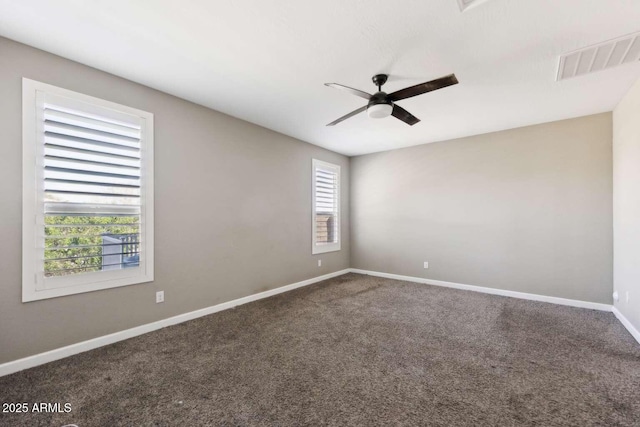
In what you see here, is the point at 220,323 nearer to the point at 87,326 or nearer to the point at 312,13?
the point at 87,326

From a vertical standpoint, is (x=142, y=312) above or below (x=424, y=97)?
below

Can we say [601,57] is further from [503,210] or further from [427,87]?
[503,210]

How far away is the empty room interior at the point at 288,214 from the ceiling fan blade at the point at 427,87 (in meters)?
0.03

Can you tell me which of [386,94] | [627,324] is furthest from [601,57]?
[627,324]

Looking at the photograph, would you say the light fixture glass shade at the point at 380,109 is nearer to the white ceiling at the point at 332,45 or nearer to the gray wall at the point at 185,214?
the white ceiling at the point at 332,45

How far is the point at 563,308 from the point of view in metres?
3.60

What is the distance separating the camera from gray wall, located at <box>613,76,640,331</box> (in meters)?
2.71

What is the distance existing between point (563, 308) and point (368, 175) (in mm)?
3699

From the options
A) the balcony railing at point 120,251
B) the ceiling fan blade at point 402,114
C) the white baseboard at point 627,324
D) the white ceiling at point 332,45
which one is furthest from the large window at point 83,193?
the white baseboard at point 627,324

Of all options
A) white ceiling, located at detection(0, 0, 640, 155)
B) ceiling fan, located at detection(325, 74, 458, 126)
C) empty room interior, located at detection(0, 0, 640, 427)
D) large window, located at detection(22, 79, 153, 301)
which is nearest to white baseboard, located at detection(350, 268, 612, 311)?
empty room interior, located at detection(0, 0, 640, 427)

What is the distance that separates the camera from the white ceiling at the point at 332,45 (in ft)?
5.98

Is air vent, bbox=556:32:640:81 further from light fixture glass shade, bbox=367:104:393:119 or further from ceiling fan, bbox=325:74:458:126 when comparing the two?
light fixture glass shade, bbox=367:104:393:119

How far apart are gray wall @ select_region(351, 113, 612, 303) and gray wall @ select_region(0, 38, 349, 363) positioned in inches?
64.2

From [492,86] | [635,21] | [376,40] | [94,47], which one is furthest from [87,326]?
[635,21]
